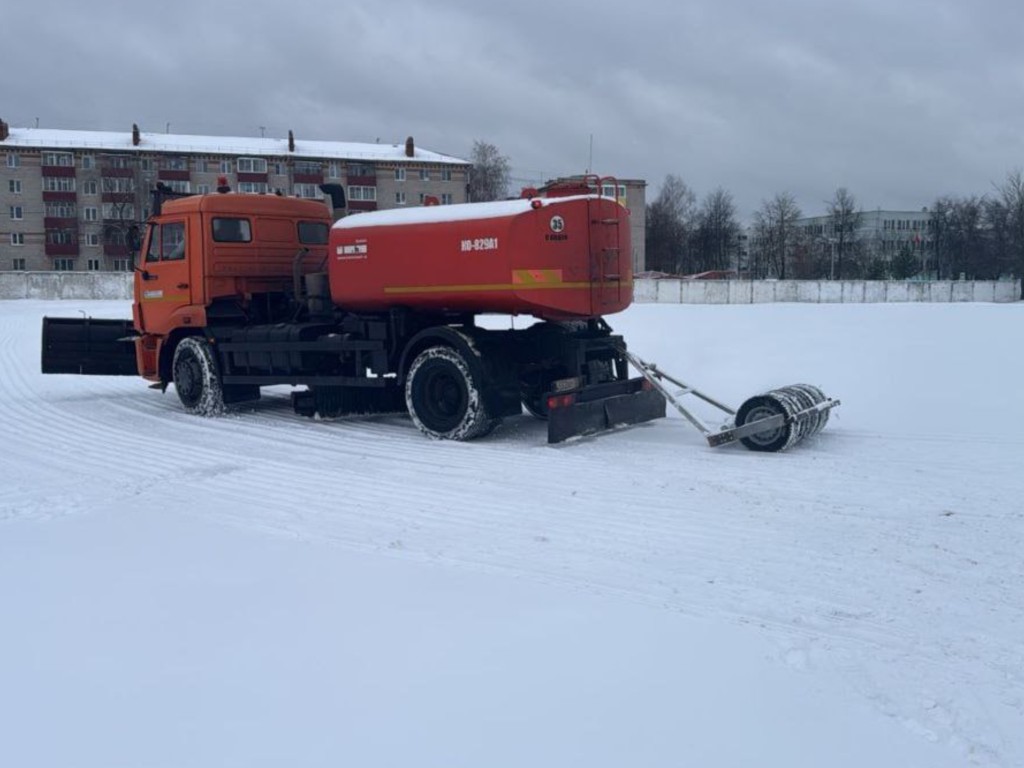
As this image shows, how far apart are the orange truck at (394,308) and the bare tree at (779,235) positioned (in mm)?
66240

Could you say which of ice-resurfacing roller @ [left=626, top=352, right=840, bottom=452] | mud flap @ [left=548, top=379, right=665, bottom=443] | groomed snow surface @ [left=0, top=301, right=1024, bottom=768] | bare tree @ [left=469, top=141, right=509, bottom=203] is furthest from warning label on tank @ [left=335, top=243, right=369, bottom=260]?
bare tree @ [left=469, top=141, right=509, bottom=203]

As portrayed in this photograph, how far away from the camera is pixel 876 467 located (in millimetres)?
8547

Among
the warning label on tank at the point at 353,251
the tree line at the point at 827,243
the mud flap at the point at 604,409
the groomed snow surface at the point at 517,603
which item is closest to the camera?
the groomed snow surface at the point at 517,603

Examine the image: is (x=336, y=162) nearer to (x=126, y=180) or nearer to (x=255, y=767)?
(x=126, y=180)

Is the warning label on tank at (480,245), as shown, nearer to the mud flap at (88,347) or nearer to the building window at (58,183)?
the mud flap at (88,347)

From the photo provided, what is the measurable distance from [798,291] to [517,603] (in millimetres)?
45828

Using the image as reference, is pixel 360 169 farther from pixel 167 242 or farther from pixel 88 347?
pixel 167 242

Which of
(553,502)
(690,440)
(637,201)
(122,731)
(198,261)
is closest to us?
(122,731)

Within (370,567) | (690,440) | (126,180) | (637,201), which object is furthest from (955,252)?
(370,567)

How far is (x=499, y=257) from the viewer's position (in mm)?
9719

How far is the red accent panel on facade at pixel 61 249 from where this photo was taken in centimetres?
7394

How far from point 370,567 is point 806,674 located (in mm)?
2640

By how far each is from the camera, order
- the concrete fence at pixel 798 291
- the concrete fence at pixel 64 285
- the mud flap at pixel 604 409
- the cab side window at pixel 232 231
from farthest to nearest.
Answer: the concrete fence at pixel 64 285, the concrete fence at pixel 798 291, the cab side window at pixel 232 231, the mud flap at pixel 604 409

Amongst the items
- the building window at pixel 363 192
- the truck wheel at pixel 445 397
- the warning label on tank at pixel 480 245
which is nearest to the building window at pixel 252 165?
the building window at pixel 363 192
